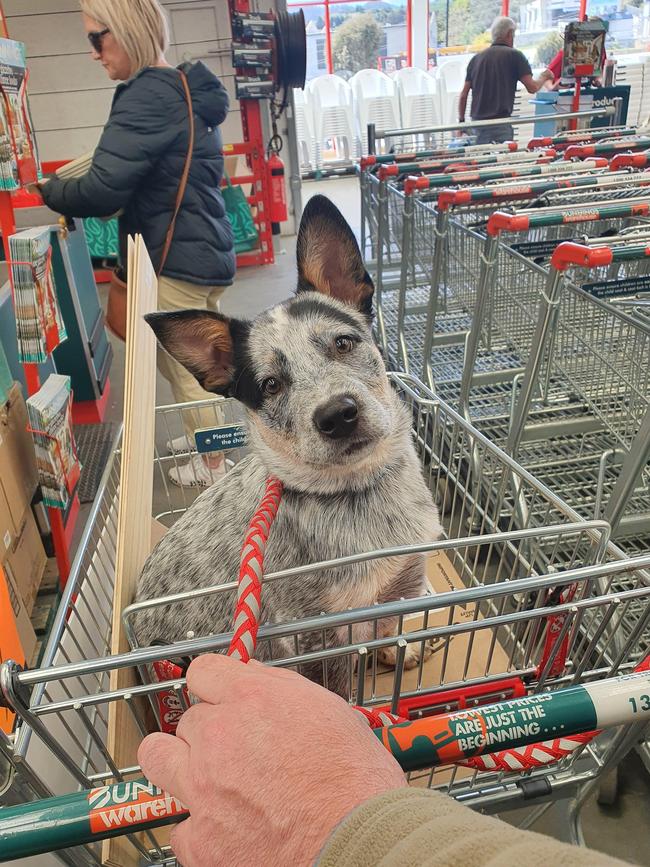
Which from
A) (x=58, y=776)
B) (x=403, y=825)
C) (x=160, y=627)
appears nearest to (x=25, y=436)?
(x=160, y=627)

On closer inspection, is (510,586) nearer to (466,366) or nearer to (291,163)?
(466,366)

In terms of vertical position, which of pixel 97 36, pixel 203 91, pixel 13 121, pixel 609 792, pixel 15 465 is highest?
pixel 97 36

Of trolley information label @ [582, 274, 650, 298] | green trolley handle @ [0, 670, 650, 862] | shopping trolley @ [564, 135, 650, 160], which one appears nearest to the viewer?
green trolley handle @ [0, 670, 650, 862]

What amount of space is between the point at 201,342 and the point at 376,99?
1119cm

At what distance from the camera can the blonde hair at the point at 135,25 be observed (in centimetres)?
212

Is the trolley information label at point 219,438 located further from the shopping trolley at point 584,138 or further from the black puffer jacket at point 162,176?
the shopping trolley at point 584,138

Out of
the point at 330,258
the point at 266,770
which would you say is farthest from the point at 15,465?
the point at 266,770

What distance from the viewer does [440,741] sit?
2.15ft

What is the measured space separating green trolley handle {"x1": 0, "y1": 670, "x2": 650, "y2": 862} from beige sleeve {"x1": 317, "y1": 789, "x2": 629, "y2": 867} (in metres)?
0.15

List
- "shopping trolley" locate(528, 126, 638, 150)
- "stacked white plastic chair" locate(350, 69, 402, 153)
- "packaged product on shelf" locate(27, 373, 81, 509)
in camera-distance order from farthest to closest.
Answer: "stacked white plastic chair" locate(350, 69, 402, 153), "shopping trolley" locate(528, 126, 638, 150), "packaged product on shelf" locate(27, 373, 81, 509)

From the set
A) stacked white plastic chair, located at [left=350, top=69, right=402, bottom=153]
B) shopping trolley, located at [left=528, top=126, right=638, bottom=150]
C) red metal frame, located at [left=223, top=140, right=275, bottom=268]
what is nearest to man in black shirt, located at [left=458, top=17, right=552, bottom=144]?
shopping trolley, located at [left=528, top=126, right=638, bottom=150]

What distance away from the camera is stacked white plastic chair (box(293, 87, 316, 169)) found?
10.7 meters

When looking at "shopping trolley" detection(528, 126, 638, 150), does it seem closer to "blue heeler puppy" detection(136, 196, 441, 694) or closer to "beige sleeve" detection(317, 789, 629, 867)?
"blue heeler puppy" detection(136, 196, 441, 694)

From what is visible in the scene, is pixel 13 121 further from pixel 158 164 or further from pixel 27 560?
pixel 27 560
